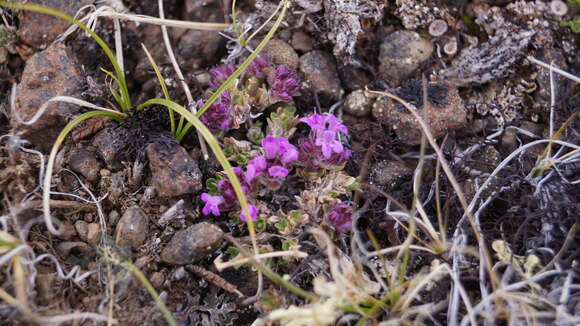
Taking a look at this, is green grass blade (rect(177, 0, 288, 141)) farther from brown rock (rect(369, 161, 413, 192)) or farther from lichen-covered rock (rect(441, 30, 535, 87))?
lichen-covered rock (rect(441, 30, 535, 87))

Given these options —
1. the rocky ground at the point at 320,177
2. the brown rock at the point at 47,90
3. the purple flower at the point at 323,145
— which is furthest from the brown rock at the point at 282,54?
the brown rock at the point at 47,90

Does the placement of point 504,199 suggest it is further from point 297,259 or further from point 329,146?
point 297,259

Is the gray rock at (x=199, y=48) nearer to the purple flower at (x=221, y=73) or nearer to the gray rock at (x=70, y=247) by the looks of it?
the purple flower at (x=221, y=73)

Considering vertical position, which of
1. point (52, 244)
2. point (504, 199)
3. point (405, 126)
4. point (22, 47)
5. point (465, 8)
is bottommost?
point (52, 244)

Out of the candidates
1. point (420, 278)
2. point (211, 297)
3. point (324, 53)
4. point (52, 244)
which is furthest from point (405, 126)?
point (52, 244)

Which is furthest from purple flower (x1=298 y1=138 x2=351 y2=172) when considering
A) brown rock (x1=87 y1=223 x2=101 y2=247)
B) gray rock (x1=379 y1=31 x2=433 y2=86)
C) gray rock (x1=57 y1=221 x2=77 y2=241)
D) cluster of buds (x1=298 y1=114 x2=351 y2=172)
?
gray rock (x1=57 y1=221 x2=77 y2=241)

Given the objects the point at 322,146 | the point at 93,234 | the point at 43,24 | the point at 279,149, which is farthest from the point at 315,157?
the point at 43,24
